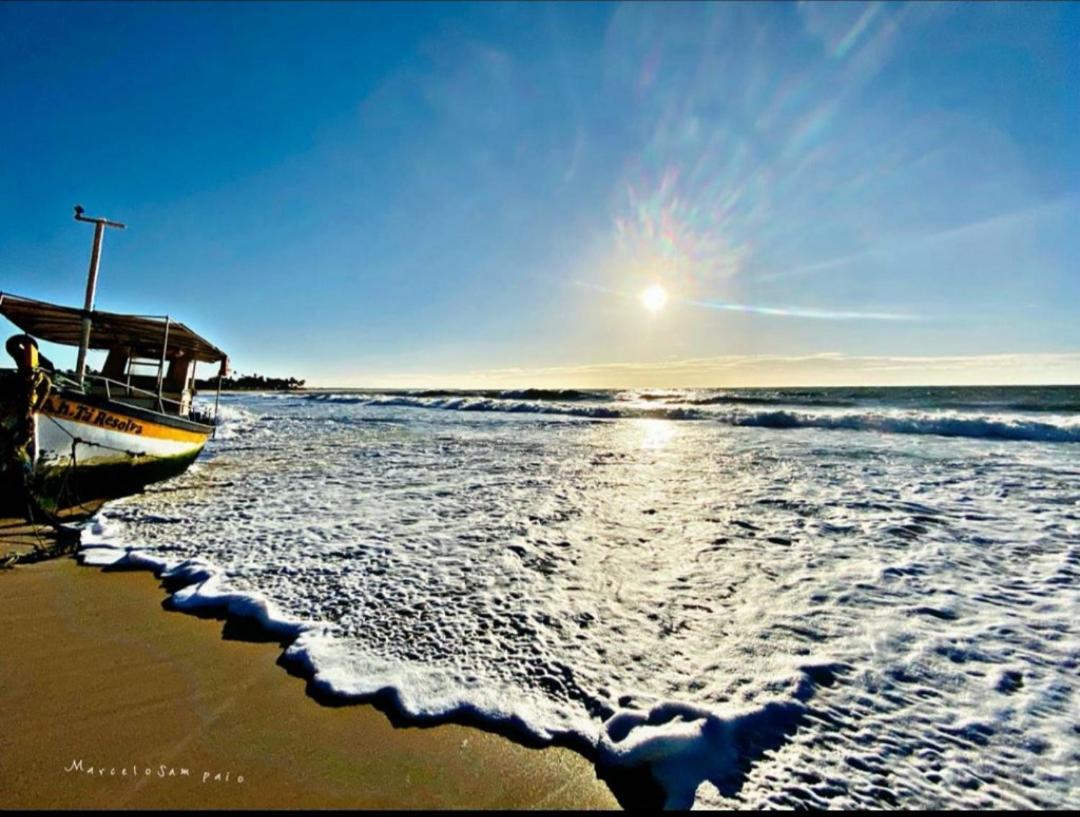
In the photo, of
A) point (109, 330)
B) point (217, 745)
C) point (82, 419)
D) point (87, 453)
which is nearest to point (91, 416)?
point (82, 419)

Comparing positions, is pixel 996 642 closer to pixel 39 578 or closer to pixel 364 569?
pixel 364 569

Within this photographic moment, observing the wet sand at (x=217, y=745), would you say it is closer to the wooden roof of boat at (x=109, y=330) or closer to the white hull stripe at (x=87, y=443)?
the white hull stripe at (x=87, y=443)

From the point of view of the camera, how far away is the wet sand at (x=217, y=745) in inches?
97.0

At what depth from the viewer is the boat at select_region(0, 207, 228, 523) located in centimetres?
694

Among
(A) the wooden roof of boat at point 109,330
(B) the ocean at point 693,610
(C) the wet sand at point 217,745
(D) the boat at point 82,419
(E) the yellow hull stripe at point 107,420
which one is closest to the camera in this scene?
(C) the wet sand at point 217,745

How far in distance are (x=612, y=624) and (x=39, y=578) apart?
19.8 ft

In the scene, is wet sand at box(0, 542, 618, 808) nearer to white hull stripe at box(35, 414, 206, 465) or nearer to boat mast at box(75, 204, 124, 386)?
white hull stripe at box(35, 414, 206, 465)

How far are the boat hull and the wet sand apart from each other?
Result: 5.04 meters

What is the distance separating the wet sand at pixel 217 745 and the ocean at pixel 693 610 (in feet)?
0.70

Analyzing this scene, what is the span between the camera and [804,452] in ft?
47.1

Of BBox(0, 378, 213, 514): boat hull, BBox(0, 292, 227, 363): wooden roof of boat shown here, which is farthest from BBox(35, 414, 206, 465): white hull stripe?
BBox(0, 292, 227, 363): wooden roof of boat

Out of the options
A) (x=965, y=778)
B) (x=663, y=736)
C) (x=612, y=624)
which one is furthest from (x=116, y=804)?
(x=965, y=778)

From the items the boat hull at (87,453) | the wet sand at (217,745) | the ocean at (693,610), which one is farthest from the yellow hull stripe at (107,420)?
the wet sand at (217,745)

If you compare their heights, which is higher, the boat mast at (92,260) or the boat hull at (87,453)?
the boat mast at (92,260)
